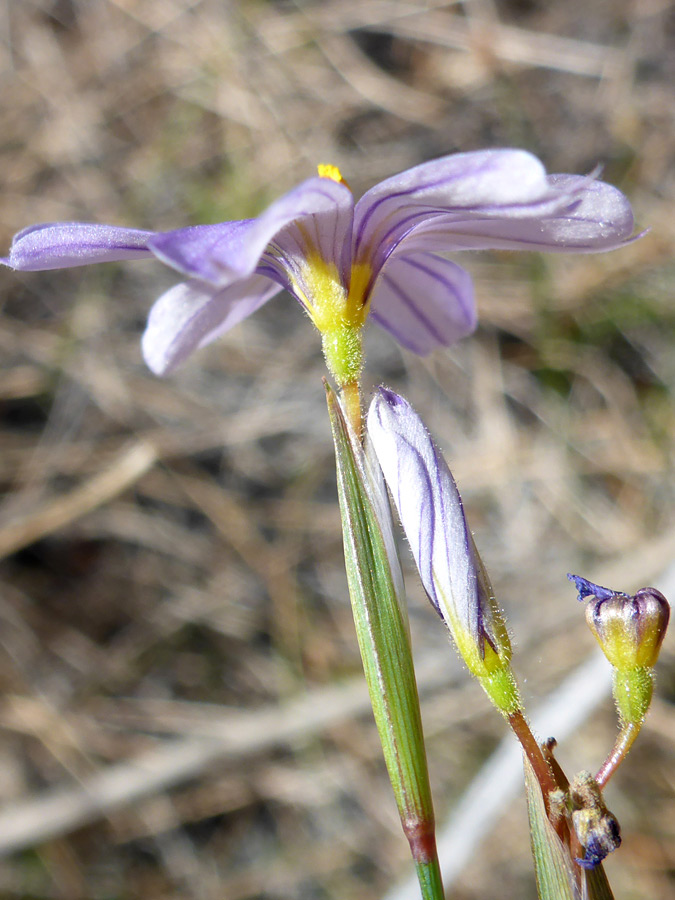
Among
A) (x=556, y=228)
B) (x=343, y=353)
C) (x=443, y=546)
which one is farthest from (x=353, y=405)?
(x=556, y=228)

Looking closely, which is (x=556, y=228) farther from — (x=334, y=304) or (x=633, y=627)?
(x=633, y=627)

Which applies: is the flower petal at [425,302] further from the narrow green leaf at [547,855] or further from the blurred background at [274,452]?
the blurred background at [274,452]

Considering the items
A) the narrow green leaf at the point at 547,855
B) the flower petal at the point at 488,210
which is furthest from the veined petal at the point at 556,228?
the narrow green leaf at the point at 547,855

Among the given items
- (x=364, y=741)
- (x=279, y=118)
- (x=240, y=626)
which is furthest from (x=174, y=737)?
(x=279, y=118)

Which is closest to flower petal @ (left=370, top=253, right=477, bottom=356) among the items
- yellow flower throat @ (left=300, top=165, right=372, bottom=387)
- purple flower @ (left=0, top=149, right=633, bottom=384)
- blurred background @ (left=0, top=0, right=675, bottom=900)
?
purple flower @ (left=0, top=149, right=633, bottom=384)

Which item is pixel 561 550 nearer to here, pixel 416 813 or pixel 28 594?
pixel 28 594

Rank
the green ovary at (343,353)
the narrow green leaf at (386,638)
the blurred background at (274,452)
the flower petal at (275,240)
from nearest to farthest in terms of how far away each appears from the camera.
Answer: the flower petal at (275,240) → the narrow green leaf at (386,638) → the green ovary at (343,353) → the blurred background at (274,452)

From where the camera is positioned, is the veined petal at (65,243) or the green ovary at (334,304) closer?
the veined petal at (65,243)
